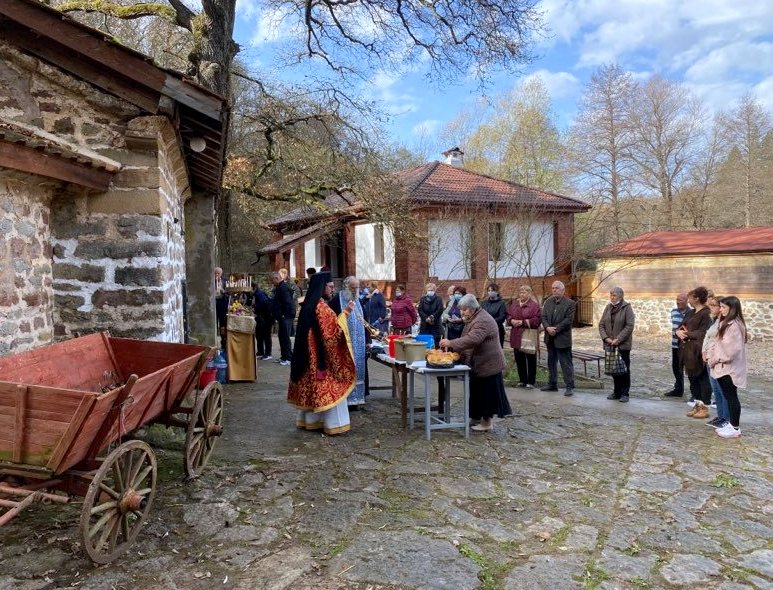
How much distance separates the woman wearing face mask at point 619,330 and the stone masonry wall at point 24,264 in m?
6.65

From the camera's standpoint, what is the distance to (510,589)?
10.6 feet

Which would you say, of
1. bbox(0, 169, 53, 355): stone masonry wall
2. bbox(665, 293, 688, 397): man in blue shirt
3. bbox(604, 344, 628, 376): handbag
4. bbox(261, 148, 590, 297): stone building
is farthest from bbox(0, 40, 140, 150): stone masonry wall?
bbox(261, 148, 590, 297): stone building

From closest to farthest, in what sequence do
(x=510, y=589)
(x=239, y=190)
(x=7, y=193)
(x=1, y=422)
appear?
(x=1, y=422), (x=510, y=589), (x=7, y=193), (x=239, y=190)

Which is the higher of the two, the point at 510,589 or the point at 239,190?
the point at 239,190

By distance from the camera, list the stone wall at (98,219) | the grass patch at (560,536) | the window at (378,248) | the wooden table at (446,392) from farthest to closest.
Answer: the window at (378,248) < the wooden table at (446,392) < the stone wall at (98,219) < the grass patch at (560,536)

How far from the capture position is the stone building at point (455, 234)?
14.9 m

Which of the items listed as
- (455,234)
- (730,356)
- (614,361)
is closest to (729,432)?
(730,356)

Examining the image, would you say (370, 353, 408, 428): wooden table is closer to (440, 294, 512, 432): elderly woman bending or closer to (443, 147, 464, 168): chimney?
(440, 294, 512, 432): elderly woman bending

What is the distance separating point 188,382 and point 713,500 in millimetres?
4248

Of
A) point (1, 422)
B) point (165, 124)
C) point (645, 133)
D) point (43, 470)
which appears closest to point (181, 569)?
point (43, 470)

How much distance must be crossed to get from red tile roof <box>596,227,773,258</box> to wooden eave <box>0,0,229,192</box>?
48.5ft

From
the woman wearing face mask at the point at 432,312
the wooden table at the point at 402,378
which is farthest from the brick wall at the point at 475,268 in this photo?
the wooden table at the point at 402,378

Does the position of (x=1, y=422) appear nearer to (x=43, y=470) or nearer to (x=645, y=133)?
(x=43, y=470)

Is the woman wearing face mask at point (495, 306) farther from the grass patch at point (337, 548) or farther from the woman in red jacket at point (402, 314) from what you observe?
the grass patch at point (337, 548)
